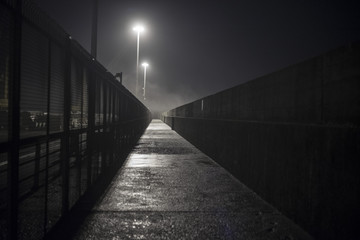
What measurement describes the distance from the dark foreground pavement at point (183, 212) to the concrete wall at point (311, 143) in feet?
1.32

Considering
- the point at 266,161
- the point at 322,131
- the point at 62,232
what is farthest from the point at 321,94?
the point at 62,232

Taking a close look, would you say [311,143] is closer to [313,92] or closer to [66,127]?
[313,92]

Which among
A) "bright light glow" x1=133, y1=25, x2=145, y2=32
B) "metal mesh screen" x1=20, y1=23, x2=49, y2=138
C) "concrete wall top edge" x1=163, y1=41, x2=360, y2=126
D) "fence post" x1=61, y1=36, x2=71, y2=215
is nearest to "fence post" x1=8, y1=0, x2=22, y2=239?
"metal mesh screen" x1=20, y1=23, x2=49, y2=138

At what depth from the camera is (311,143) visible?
173 inches

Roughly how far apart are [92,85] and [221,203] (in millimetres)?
3342

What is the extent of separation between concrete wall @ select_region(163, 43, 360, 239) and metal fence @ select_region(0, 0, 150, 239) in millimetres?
3344

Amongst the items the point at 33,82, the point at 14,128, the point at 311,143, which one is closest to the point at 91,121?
the point at 33,82

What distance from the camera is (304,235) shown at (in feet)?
14.1

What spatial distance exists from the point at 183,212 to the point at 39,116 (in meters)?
2.71

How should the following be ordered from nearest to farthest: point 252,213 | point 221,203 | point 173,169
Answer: point 252,213, point 221,203, point 173,169

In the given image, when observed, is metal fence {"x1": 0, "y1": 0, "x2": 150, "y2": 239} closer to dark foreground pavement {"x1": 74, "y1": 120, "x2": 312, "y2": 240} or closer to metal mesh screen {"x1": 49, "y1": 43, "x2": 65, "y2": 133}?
metal mesh screen {"x1": 49, "y1": 43, "x2": 65, "y2": 133}

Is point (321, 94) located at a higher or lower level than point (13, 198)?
higher

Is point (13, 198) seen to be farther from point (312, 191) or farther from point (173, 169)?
point (173, 169)

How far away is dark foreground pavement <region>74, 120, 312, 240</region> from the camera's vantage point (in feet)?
14.1
